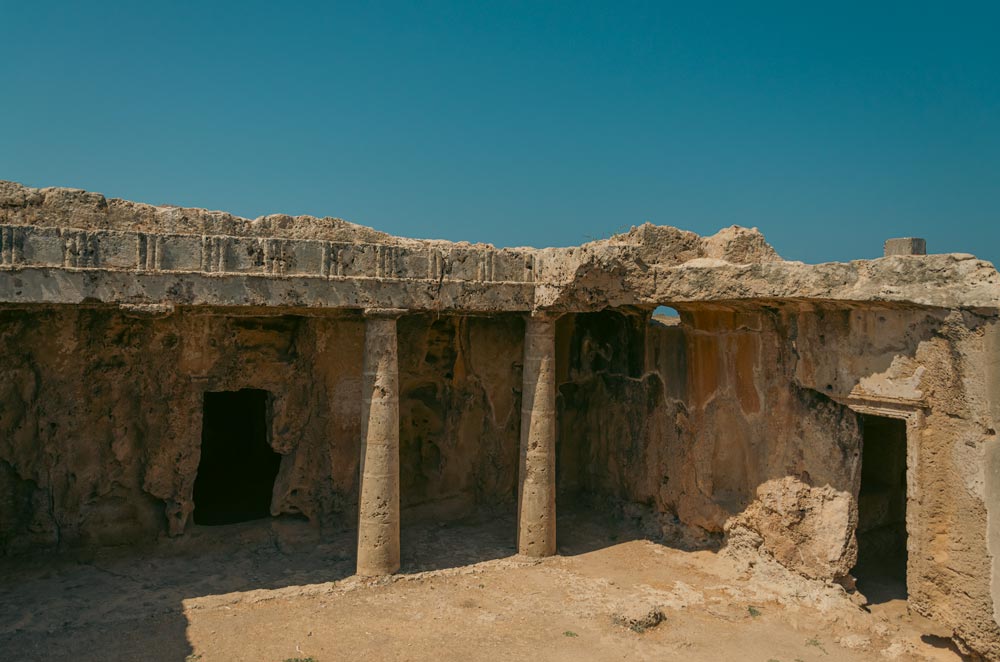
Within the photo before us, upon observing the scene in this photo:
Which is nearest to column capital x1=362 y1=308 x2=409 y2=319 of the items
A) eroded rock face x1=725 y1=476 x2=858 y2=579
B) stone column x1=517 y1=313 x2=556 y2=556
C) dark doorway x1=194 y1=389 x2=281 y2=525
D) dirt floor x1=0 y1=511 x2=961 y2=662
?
stone column x1=517 y1=313 x2=556 y2=556

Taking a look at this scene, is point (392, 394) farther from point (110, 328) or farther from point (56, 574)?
point (56, 574)

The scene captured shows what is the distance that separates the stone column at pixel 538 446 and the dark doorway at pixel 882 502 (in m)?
5.01

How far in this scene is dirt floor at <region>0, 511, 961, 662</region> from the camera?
29.3ft

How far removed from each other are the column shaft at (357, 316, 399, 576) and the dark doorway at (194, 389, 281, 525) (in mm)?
4429

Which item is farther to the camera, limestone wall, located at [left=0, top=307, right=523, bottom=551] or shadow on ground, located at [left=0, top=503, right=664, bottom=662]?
limestone wall, located at [left=0, top=307, right=523, bottom=551]

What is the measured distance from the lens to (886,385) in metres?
9.48

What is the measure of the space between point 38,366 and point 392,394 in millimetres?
5263

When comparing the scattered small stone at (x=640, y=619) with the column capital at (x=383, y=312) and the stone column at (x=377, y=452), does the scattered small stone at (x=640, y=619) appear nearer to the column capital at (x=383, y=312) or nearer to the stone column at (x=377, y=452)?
the stone column at (x=377, y=452)

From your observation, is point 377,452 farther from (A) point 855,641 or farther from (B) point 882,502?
(B) point 882,502

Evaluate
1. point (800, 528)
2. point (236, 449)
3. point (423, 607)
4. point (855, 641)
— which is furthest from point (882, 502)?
point (236, 449)

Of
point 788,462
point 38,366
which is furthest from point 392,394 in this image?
point 788,462

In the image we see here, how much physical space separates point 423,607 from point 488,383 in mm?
4606

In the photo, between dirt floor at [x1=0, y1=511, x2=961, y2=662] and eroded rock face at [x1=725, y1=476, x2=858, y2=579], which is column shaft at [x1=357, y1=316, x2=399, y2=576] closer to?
dirt floor at [x1=0, y1=511, x2=961, y2=662]

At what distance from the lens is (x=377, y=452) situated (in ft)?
34.8
